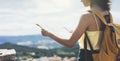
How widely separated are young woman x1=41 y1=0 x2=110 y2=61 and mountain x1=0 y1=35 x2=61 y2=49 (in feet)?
2.11

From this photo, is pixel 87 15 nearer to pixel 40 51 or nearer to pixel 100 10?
pixel 100 10

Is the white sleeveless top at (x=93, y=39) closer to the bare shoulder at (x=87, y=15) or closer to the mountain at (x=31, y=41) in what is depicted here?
the bare shoulder at (x=87, y=15)

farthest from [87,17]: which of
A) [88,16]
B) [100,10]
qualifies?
[100,10]

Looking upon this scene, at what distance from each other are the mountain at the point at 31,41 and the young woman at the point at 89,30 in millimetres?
642

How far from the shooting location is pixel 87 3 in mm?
2164

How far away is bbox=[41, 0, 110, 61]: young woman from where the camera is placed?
208 cm

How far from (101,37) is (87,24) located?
0.44ft

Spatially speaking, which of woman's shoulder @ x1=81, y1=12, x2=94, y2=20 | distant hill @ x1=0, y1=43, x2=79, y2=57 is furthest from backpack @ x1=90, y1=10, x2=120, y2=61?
distant hill @ x1=0, y1=43, x2=79, y2=57

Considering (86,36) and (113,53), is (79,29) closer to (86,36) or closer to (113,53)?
(86,36)

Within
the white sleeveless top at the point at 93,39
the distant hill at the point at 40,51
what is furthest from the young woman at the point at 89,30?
the distant hill at the point at 40,51

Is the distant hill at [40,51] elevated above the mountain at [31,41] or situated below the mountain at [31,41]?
below

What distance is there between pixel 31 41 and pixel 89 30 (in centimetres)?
75

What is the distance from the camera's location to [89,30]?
2.12 metres

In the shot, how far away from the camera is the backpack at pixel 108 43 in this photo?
2150 mm
